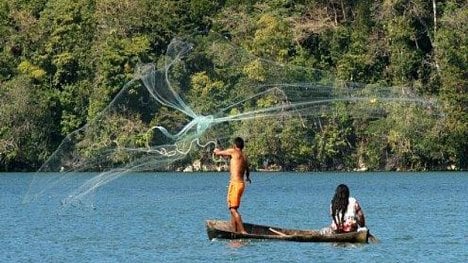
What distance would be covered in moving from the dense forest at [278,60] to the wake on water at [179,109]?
403 inches

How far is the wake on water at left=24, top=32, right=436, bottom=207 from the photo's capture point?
37.0 metres

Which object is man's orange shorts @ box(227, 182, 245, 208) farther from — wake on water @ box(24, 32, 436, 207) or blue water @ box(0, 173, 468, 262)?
wake on water @ box(24, 32, 436, 207)

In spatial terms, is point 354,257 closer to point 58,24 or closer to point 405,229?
point 405,229

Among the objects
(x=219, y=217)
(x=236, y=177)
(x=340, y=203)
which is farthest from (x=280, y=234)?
(x=219, y=217)

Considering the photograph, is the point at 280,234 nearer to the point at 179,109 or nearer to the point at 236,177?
the point at 236,177

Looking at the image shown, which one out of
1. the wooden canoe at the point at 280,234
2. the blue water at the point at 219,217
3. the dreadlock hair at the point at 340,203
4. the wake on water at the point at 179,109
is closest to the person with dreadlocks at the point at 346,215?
the dreadlock hair at the point at 340,203

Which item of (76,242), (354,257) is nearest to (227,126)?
(76,242)

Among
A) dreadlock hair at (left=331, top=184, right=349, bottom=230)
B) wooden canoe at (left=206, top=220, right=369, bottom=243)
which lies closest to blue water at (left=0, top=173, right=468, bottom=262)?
wooden canoe at (left=206, top=220, right=369, bottom=243)

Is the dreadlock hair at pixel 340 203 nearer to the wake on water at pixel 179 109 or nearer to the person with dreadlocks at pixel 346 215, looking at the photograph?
the person with dreadlocks at pixel 346 215

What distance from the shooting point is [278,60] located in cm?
7544

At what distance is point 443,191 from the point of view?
58.5 metres

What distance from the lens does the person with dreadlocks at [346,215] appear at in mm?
32500

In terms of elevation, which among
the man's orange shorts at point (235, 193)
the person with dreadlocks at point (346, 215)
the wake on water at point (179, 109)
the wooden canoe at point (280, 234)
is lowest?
the wooden canoe at point (280, 234)

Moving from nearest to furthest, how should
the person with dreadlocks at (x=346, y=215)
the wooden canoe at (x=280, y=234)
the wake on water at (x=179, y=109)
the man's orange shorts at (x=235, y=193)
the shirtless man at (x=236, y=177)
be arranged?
the person with dreadlocks at (x=346, y=215) → the wooden canoe at (x=280, y=234) → the shirtless man at (x=236, y=177) → the man's orange shorts at (x=235, y=193) → the wake on water at (x=179, y=109)
